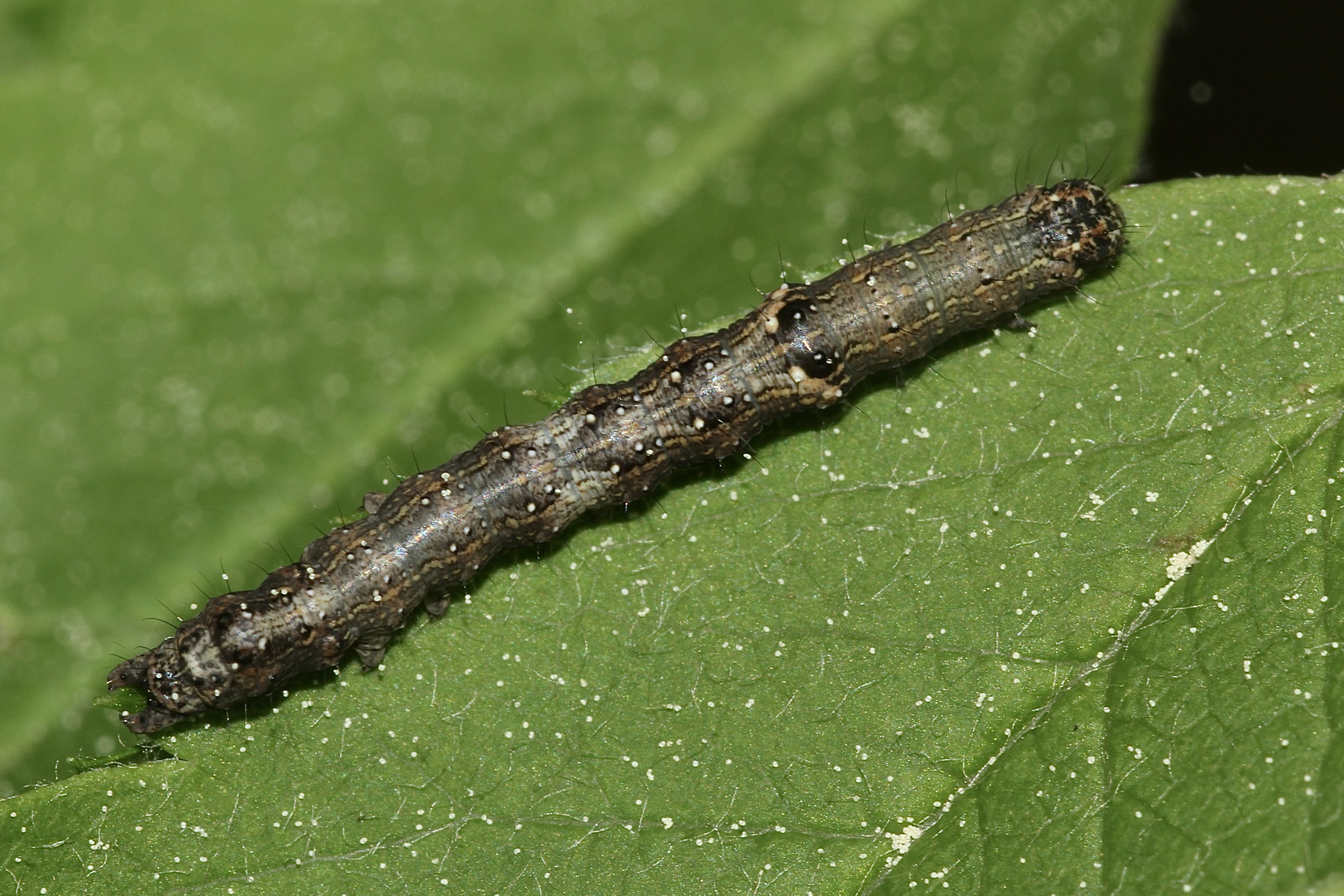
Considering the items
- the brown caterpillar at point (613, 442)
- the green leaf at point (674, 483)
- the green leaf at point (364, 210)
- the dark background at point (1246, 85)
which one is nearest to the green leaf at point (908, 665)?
the green leaf at point (674, 483)

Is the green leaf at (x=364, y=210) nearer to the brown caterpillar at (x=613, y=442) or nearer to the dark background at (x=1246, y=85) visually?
the dark background at (x=1246, y=85)

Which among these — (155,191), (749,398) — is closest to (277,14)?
(155,191)

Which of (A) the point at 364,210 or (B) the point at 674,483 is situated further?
(A) the point at 364,210

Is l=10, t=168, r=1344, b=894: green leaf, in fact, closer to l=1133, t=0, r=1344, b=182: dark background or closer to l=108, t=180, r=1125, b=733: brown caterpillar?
l=108, t=180, r=1125, b=733: brown caterpillar

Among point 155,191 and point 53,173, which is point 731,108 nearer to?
point 155,191

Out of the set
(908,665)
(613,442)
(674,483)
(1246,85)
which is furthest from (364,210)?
(1246,85)

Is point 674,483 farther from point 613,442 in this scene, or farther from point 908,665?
point 908,665
